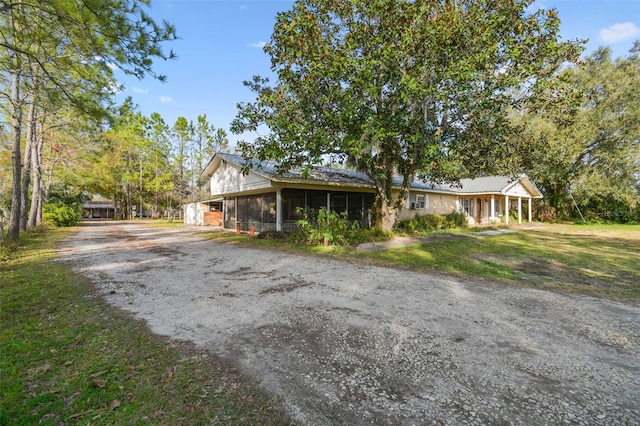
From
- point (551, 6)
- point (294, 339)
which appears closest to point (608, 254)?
point (551, 6)

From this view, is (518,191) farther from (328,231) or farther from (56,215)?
(56,215)

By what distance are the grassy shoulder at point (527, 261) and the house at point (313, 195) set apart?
125 inches

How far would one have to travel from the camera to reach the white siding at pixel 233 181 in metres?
15.2

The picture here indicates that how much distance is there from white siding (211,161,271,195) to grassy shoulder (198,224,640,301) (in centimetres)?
349

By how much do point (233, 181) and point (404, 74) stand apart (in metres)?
11.8

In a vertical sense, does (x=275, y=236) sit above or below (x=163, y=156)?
below

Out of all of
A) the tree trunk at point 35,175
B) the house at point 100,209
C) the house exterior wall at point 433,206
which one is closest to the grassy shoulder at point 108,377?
the tree trunk at point 35,175

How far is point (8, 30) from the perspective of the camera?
4.83 metres

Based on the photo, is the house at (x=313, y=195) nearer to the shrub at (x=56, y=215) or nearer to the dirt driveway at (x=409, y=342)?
the dirt driveway at (x=409, y=342)

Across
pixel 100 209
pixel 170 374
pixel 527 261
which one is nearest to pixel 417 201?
pixel 527 261

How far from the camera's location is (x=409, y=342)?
353 cm

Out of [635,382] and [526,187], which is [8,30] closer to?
[635,382]

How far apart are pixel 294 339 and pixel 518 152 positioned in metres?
12.9

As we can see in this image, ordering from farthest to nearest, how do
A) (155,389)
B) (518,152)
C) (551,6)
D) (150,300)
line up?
(518,152) < (551,6) < (150,300) < (155,389)
